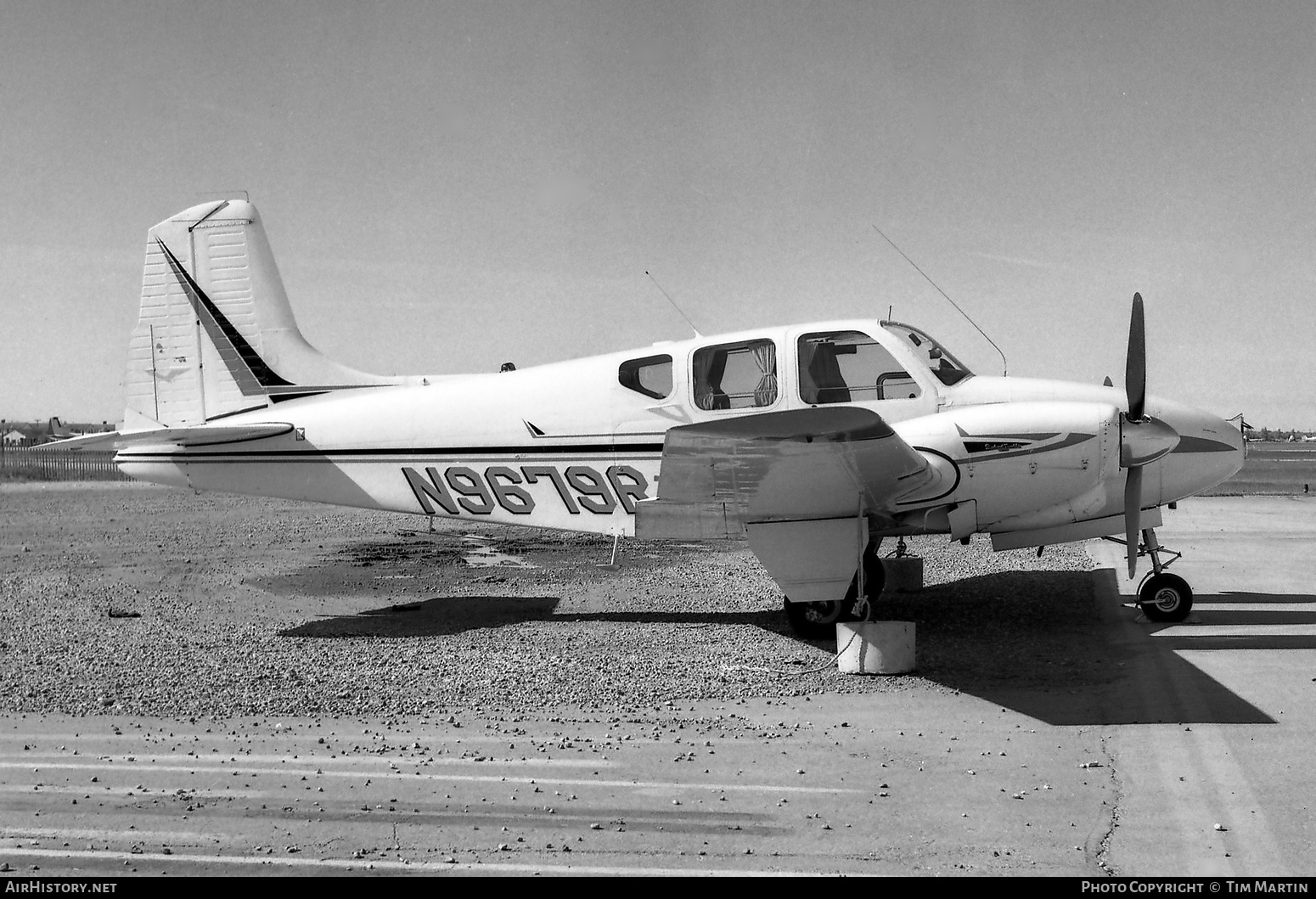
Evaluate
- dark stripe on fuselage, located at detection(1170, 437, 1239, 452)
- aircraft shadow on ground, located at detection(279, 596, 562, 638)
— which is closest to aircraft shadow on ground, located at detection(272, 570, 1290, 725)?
aircraft shadow on ground, located at detection(279, 596, 562, 638)

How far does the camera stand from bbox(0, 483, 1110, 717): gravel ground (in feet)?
23.0

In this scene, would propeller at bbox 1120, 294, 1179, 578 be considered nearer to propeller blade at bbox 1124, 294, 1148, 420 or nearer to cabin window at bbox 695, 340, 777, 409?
propeller blade at bbox 1124, 294, 1148, 420

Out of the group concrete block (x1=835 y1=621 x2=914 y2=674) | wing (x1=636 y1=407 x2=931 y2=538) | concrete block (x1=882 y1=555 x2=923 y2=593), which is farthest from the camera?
concrete block (x1=882 y1=555 x2=923 y2=593)

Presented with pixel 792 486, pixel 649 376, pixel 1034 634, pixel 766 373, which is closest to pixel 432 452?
pixel 649 376

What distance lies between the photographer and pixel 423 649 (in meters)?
8.46

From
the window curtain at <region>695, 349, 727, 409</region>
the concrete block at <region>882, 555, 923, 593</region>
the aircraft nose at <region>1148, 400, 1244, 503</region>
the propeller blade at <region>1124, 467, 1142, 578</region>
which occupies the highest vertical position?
the window curtain at <region>695, 349, 727, 409</region>

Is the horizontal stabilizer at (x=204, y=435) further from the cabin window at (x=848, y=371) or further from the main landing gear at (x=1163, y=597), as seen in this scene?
the main landing gear at (x=1163, y=597)

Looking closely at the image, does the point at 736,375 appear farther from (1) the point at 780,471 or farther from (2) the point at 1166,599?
(2) the point at 1166,599

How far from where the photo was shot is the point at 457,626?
9.69 meters

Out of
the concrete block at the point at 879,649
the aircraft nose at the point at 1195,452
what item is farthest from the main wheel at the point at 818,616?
the aircraft nose at the point at 1195,452

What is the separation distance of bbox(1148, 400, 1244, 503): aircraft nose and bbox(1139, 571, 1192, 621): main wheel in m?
0.83

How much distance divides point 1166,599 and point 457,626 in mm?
6937

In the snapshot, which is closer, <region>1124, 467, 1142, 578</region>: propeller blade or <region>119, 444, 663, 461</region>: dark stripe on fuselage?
<region>1124, 467, 1142, 578</region>: propeller blade

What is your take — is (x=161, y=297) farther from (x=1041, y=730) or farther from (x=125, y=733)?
(x=1041, y=730)
